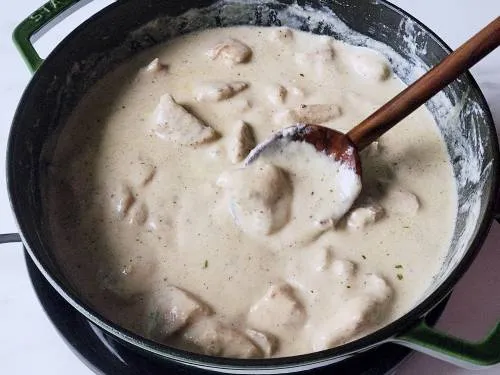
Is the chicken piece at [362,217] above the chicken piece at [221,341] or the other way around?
above

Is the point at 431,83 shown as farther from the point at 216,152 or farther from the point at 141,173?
the point at 141,173

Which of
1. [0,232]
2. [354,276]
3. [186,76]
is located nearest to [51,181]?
[0,232]

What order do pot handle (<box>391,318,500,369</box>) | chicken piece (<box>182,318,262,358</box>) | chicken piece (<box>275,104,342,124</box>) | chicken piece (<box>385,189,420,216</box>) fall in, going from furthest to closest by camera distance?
chicken piece (<box>275,104,342,124</box>)
chicken piece (<box>385,189,420,216</box>)
chicken piece (<box>182,318,262,358</box>)
pot handle (<box>391,318,500,369</box>)

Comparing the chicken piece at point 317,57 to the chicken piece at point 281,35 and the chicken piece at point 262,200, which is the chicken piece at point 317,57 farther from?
the chicken piece at point 262,200

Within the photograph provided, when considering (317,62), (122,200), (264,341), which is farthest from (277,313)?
(317,62)

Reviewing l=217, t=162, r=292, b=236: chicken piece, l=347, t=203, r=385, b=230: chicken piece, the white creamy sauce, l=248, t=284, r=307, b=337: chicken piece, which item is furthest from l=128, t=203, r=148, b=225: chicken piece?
l=347, t=203, r=385, b=230: chicken piece

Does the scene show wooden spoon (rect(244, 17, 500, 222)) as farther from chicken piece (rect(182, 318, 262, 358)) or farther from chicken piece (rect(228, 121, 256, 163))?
chicken piece (rect(182, 318, 262, 358))

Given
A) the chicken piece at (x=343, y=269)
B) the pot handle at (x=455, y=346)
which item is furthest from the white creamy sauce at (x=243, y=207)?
the pot handle at (x=455, y=346)
